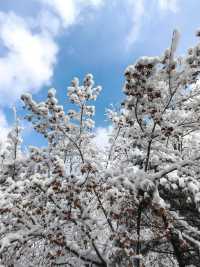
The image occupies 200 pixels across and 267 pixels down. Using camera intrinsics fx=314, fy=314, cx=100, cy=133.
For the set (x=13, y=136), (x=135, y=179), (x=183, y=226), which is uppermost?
(x=13, y=136)

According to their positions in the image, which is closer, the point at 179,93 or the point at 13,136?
the point at 179,93

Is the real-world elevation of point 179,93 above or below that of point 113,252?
above

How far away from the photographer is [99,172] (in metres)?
5.41

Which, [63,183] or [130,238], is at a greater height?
[63,183]

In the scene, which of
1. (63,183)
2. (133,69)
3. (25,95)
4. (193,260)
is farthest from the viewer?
(193,260)

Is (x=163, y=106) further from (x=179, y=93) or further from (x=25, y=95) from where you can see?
(x=25, y=95)

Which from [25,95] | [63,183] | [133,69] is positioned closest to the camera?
[133,69]

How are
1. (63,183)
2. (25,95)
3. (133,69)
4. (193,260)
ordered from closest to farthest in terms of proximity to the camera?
(133,69)
(63,183)
(25,95)
(193,260)

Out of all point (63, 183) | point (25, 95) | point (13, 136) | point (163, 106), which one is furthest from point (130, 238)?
point (13, 136)

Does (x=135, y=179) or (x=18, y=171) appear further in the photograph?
(x=18, y=171)

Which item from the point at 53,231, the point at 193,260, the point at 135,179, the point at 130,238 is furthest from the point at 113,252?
the point at 193,260

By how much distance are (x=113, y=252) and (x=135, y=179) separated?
4.78ft

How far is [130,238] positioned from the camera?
5.55 meters

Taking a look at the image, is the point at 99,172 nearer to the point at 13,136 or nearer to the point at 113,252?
the point at 113,252
